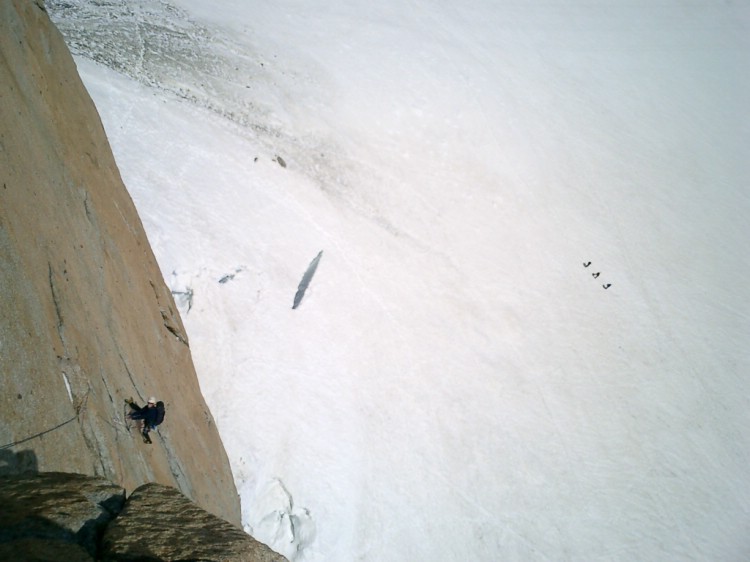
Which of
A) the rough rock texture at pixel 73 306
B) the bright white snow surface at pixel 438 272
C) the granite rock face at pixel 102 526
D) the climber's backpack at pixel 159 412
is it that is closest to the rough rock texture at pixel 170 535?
the granite rock face at pixel 102 526

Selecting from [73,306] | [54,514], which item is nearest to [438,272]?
[73,306]

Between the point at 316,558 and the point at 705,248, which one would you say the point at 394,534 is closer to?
the point at 316,558

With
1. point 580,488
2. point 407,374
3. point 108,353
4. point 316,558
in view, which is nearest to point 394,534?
point 316,558

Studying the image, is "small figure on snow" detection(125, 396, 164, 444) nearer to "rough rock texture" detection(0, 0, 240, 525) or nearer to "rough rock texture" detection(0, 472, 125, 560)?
"rough rock texture" detection(0, 0, 240, 525)

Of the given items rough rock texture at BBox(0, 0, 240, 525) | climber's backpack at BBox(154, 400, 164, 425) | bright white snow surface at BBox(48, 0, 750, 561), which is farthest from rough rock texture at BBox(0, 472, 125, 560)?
bright white snow surface at BBox(48, 0, 750, 561)

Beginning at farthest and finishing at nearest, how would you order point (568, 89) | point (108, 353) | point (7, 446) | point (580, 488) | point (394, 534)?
point (568, 89)
point (580, 488)
point (394, 534)
point (108, 353)
point (7, 446)

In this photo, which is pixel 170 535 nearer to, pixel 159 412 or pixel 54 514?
pixel 54 514
